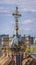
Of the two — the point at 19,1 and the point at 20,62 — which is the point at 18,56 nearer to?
the point at 20,62

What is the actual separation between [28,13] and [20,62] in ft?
2.24

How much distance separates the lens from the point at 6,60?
356 centimetres

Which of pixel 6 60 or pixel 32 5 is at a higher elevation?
pixel 32 5

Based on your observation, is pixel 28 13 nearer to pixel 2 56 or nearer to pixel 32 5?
pixel 32 5

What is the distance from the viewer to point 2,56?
357 centimetres

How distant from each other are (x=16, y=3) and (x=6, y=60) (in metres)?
0.79

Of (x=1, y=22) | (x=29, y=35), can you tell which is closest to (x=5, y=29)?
(x=1, y=22)

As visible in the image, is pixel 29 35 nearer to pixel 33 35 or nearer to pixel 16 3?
pixel 33 35

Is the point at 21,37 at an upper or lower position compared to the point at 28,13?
lower

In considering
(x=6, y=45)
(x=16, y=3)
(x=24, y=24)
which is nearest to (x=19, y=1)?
(x=16, y=3)

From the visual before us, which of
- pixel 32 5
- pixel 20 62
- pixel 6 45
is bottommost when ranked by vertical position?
pixel 20 62

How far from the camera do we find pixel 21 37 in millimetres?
3617

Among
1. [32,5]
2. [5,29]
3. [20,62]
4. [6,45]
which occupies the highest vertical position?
[32,5]

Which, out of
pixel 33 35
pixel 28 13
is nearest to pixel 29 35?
pixel 33 35
